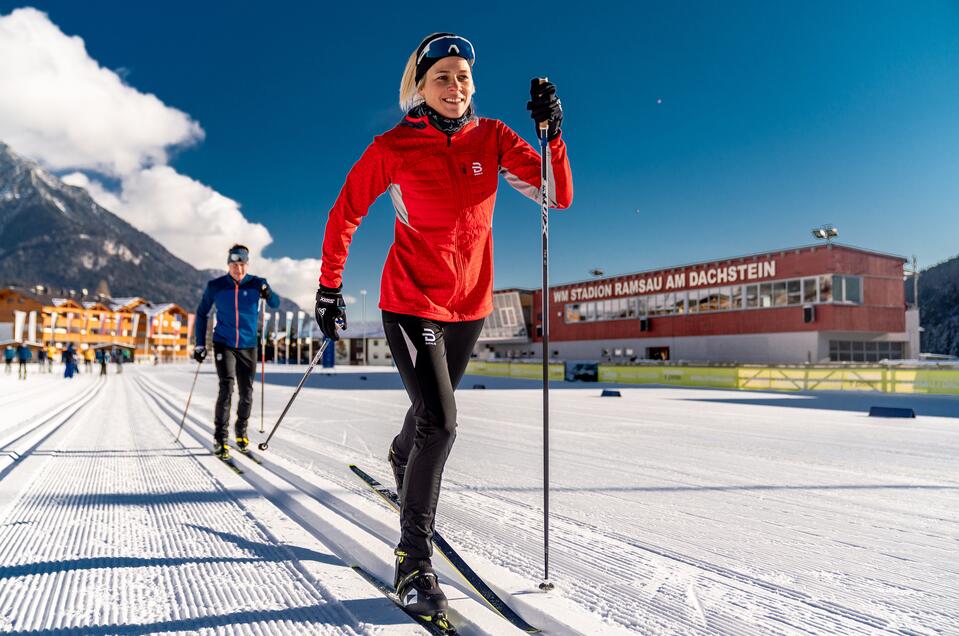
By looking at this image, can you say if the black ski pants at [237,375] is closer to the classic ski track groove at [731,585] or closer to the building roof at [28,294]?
the classic ski track groove at [731,585]

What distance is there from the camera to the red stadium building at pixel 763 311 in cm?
3325

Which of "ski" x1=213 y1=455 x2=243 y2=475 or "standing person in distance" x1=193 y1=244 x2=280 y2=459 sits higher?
"standing person in distance" x1=193 y1=244 x2=280 y2=459

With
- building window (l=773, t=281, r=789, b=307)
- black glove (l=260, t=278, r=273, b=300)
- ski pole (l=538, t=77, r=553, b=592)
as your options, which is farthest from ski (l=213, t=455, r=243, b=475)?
building window (l=773, t=281, r=789, b=307)

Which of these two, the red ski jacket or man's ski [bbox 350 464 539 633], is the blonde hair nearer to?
the red ski jacket

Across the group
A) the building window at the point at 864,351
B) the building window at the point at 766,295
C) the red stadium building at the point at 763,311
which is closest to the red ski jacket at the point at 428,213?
the red stadium building at the point at 763,311

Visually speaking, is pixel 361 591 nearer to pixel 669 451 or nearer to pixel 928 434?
pixel 669 451

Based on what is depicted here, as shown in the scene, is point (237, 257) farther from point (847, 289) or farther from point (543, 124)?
point (847, 289)

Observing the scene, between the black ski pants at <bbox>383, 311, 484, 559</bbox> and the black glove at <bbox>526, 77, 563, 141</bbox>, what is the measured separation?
936 millimetres

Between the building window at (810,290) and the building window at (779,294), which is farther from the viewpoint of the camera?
the building window at (779,294)

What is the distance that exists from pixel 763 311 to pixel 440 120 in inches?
1487

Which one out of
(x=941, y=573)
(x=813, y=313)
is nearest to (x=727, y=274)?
(x=813, y=313)

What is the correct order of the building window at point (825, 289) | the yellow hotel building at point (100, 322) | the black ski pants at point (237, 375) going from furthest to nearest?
1. the yellow hotel building at point (100, 322)
2. the building window at point (825, 289)
3. the black ski pants at point (237, 375)

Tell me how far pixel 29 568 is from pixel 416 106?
2.54 m

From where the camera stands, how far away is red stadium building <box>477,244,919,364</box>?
33250 mm
